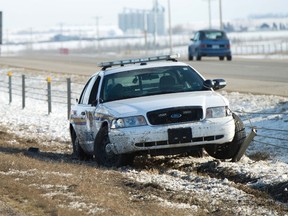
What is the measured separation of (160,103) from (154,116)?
0.96 feet

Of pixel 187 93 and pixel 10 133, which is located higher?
pixel 187 93

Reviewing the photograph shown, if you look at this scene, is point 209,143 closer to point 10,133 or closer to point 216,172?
point 216,172

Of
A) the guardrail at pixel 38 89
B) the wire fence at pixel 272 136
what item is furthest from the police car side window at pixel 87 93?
the guardrail at pixel 38 89

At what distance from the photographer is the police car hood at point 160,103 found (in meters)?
12.8

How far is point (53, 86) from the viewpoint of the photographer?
37688 mm

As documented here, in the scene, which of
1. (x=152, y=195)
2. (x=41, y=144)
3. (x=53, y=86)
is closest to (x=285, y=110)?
(x=41, y=144)

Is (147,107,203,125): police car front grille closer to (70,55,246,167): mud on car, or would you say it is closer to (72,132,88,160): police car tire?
(70,55,246,167): mud on car

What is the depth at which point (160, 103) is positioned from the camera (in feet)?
42.5

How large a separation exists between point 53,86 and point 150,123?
82.9 feet

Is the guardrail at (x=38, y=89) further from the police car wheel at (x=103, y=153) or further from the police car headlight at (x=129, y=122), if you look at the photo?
the police car headlight at (x=129, y=122)

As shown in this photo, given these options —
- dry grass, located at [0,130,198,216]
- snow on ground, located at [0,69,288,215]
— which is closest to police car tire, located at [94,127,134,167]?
dry grass, located at [0,130,198,216]

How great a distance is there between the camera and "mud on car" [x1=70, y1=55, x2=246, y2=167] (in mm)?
12672

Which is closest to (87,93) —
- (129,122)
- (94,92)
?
(94,92)

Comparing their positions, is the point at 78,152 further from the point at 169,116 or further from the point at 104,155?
the point at 169,116
